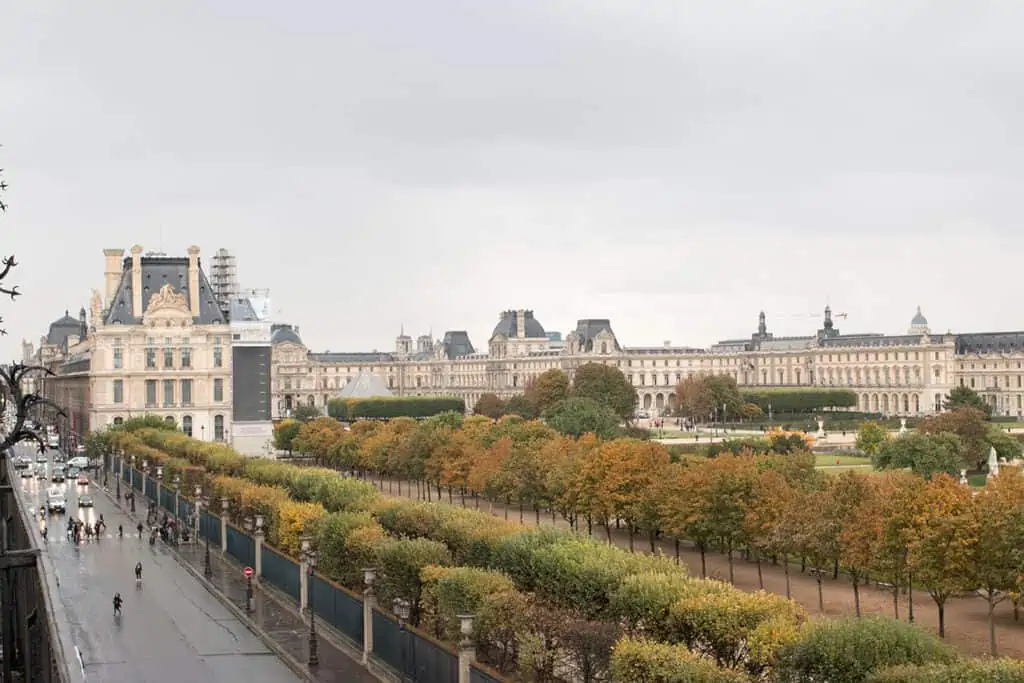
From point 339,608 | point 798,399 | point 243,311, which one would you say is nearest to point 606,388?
point 798,399

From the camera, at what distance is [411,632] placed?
2647 cm

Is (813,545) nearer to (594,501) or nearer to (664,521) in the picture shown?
(664,521)

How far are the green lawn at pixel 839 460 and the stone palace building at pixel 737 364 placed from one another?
62.4 m

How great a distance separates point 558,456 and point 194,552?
14.8 meters

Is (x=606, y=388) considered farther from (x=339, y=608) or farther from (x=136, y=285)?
(x=339, y=608)

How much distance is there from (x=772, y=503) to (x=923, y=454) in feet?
70.1

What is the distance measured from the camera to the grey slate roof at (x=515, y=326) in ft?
612

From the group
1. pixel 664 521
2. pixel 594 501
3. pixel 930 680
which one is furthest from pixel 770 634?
pixel 594 501

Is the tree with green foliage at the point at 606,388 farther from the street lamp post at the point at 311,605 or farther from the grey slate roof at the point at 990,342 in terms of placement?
the street lamp post at the point at 311,605

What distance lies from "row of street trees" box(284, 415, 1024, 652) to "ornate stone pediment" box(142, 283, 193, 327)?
34425mm

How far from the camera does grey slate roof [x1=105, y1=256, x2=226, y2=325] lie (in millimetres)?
98438

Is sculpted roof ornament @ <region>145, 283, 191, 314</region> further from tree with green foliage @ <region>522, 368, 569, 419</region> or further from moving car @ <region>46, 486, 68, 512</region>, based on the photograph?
moving car @ <region>46, 486, 68, 512</region>

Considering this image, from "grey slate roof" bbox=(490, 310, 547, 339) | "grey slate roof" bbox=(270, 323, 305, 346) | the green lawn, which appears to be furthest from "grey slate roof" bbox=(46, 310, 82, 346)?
the green lawn

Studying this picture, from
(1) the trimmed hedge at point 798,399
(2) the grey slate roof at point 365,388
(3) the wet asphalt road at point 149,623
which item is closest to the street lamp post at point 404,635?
(3) the wet asphalt road at point 149,623
